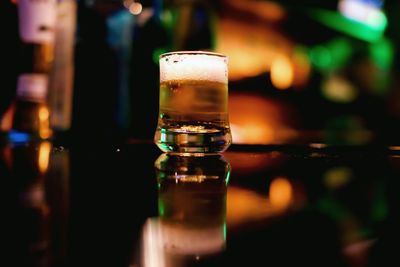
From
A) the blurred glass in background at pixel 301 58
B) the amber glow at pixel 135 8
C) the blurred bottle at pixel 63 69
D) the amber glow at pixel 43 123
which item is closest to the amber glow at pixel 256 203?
the amber glow at pixel 43 123

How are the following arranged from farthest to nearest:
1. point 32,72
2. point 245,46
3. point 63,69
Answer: point 245,46
point 63,69
point 32,72

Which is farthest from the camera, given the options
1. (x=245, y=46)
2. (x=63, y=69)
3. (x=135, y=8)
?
(x=245, y=46)

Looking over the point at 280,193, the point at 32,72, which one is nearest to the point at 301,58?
the point at 32,72

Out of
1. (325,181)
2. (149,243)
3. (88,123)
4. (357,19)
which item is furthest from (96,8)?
(357,19)

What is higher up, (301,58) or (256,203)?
(301,58)

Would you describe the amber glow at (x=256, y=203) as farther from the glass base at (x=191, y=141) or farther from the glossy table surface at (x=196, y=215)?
the glass base at (x=191, y=141)

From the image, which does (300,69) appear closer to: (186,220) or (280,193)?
(280,193)
